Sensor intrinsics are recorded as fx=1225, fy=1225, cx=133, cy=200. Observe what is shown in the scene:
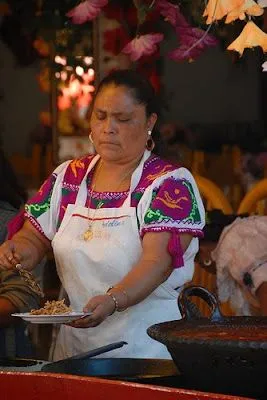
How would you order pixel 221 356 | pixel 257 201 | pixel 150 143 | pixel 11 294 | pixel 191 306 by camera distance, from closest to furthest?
pixel 221 356
pixel 191 306
pixel 150 143
pixel 11 294
pixel 257 201

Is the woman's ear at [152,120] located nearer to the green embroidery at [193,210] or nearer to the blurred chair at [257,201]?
the green embroidery at [193,210]

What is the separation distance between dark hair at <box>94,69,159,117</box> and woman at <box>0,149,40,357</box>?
0.74 metres

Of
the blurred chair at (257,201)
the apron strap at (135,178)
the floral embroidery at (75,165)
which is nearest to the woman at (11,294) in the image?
the floral embroidery at (75,165)

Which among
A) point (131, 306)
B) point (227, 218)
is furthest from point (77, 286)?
point (227, 218)

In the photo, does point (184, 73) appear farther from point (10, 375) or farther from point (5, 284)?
point (10, 375)

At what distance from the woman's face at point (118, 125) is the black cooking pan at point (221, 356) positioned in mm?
1041

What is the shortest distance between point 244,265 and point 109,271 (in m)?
1.07

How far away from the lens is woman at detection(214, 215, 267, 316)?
4809 mm

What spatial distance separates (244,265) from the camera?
15.9ft

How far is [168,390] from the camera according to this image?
102 inches

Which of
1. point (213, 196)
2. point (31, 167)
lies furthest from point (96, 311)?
point (31, 167)

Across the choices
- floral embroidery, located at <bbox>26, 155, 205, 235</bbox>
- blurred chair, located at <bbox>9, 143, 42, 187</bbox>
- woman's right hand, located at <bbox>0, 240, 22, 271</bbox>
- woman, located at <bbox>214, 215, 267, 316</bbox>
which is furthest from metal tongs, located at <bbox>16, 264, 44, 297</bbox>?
blurred chair, located at <bbox>9, 143, 42, 187</bbox>

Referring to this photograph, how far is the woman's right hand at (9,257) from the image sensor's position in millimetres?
3892

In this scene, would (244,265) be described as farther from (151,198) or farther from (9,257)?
(9,257)
